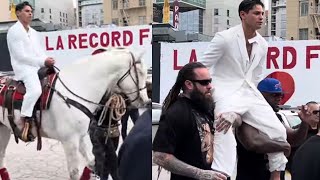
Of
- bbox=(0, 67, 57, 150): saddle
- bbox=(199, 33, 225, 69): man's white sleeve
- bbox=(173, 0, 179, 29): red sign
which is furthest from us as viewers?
bbox=(0, 67, 57, 150): saddle

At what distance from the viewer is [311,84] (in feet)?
8.41

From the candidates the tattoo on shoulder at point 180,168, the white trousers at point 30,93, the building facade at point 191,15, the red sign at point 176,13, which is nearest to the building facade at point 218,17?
the building facade at point 191,15

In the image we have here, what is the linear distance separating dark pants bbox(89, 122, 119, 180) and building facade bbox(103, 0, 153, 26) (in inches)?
21.0

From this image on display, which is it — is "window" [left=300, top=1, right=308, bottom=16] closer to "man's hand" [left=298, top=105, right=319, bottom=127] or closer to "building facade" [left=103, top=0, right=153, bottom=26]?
"man's hand" [left=298, top=105, right=319, bottom=127]

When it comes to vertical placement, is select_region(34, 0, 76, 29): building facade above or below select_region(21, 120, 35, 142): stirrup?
above

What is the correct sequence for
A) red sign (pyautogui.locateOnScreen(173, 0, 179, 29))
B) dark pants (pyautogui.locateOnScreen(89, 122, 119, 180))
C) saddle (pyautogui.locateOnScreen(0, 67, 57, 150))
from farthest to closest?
saddle (pyautogui.locateOnScreen(0, 67, 57, 150)) < dark pants (pyautogui.locateOnScreen(89, 122, 119, 180)) < red sign (pyautogui.locateOnScreen(173, 0, 179, 29))

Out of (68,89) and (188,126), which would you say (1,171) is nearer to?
(68,89)

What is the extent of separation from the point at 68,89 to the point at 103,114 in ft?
1.00

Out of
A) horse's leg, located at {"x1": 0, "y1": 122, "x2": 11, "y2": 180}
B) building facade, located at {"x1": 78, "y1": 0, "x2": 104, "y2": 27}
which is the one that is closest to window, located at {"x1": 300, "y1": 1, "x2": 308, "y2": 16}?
building facade, located at {"x1": 78, "y1": 0, "x2": 104, "y2": 27}

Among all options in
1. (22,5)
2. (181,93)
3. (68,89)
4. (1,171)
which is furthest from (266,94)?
(1,171)

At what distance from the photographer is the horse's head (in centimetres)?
230

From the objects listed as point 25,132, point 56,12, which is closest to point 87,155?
point 25,132

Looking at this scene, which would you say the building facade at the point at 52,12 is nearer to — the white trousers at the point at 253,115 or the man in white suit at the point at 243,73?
the man in white suit at the point at 243,73

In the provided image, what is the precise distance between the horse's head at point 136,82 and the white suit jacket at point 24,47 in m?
0.41
